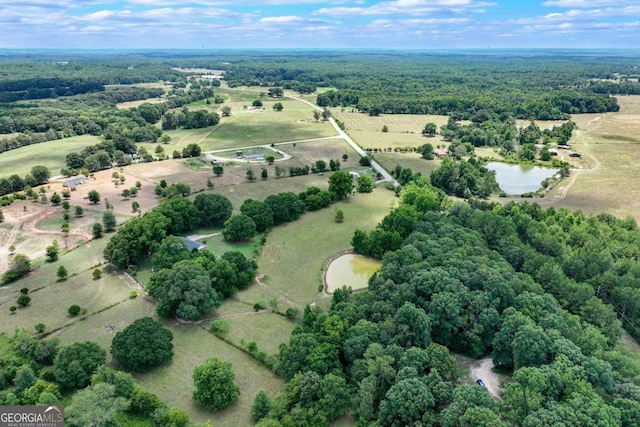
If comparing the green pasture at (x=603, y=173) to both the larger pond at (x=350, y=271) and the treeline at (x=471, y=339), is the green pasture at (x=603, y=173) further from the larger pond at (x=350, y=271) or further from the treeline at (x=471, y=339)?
the larger pond at (x=350, y=271)

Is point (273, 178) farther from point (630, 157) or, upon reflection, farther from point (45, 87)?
point (45, 87)

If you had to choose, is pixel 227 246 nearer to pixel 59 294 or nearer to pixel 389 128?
pixel 59 294

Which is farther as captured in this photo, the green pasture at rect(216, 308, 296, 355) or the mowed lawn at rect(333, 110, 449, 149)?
the mowed lawn at rect(333, 110, 449, 149)

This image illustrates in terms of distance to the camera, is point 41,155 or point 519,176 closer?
point 519,176

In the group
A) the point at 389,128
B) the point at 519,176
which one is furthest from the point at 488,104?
the point at 519,176

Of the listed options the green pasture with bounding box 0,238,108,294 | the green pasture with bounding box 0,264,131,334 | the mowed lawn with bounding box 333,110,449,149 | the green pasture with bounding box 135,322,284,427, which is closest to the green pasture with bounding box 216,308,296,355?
the green pasture with bounding box 135,322,284,427

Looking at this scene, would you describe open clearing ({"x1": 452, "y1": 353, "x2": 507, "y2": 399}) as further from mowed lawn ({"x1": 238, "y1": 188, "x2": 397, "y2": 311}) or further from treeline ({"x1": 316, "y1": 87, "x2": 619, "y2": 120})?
treeline ({"x1": 316, "y1": 87, "x2": 619, "y2": 120})
